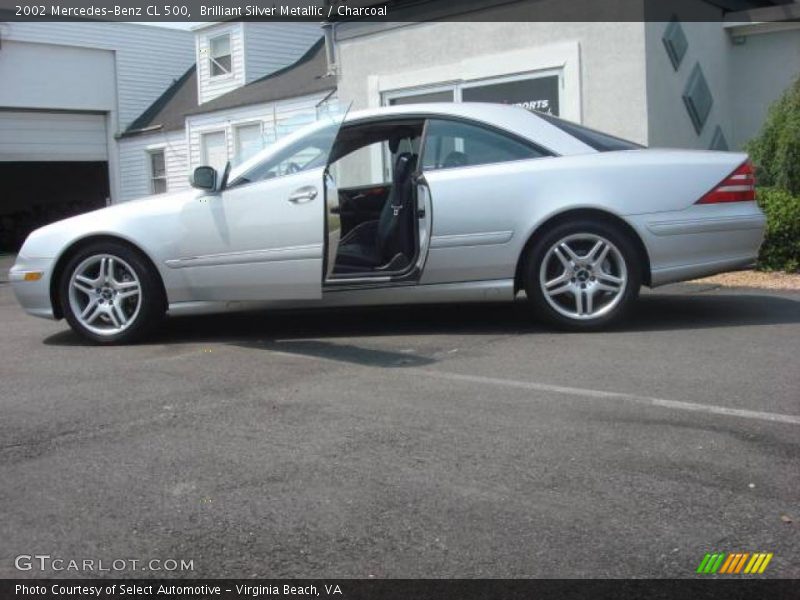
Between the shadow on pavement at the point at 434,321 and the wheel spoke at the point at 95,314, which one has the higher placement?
the wheel spoke at the point at 95,314

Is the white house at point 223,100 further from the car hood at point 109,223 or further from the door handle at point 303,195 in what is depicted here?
the door handle at point 303,195

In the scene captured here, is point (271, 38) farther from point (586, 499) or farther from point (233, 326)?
point (586, 499)

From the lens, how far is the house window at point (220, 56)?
73.1 feet

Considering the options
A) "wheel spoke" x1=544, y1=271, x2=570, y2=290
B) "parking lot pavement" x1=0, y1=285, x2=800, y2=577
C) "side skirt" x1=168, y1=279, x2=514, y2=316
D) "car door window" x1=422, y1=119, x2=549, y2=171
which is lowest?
"parking lot pavement" x1=0, y1=285, x2=800, y2=577

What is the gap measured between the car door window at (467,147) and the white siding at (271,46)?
16.6 m

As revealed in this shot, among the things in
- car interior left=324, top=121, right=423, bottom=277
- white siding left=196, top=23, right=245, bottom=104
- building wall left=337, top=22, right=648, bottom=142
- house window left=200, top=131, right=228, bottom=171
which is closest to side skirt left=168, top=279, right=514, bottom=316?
car interior left=324, top=121, right=423, bottom=277

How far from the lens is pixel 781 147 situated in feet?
30.0

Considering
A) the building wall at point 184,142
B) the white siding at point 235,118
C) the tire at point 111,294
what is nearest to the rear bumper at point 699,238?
the tire at point 111,294

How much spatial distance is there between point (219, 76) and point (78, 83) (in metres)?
4.81

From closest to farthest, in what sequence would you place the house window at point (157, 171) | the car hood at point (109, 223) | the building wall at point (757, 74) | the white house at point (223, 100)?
the car hood at point (109, 223), the building wall at point (757, 74), the white house at point (223, 100), the house window at point (157, 171)

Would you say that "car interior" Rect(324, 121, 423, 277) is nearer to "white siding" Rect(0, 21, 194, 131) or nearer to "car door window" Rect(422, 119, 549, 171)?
"car door window" Rect(422, 119, 549, 171)

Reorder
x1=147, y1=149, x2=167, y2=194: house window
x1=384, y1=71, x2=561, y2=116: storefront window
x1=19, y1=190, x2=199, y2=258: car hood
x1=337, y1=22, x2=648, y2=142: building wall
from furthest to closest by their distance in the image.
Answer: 1. x1=147, y1=149, x2=167, y2=194: house window
2. x1=384, y1=71, x2=561, y2=116: storefront window
3. x1=337, y1=22, x2=648, y2=142: building wall
4. x1=19, y1=190, x2=199, y2=258: car hood

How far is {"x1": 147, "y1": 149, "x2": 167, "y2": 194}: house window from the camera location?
79.2ft

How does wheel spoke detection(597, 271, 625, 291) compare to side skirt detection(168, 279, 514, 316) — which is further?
side skirt detection(168, 279, 514, 316)
